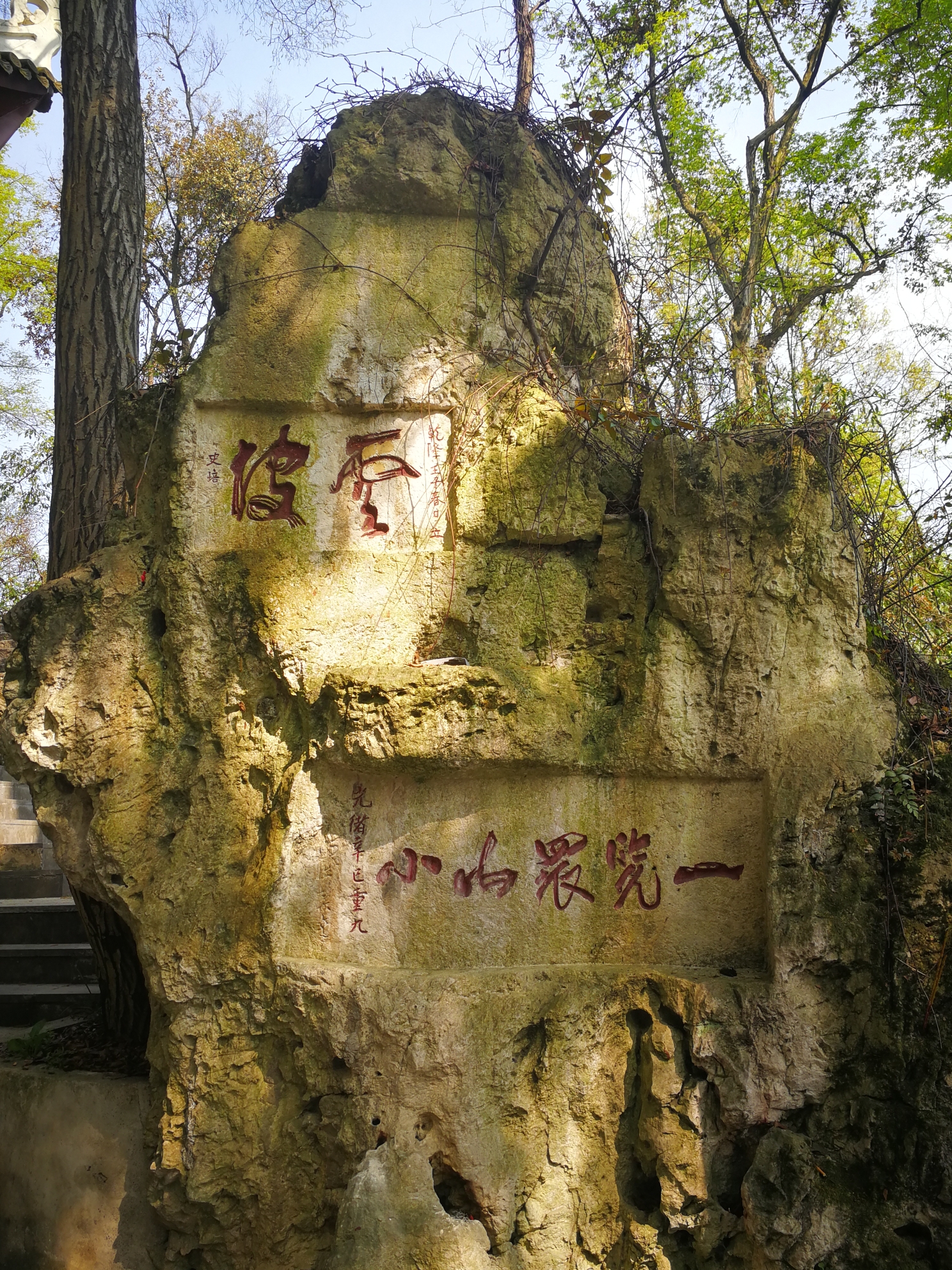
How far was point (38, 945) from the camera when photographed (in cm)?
661

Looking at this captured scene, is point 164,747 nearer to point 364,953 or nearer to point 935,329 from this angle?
point 364,953

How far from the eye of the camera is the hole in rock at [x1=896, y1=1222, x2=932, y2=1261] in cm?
301

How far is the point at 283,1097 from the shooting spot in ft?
11.2

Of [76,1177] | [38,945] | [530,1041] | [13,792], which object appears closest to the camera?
[530,1041]

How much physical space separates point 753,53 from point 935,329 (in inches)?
181

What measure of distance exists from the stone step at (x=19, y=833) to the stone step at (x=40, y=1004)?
495 centimetres

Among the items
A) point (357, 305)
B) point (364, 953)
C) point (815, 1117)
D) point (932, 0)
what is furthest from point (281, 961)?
point (932, 0)
